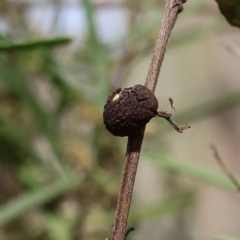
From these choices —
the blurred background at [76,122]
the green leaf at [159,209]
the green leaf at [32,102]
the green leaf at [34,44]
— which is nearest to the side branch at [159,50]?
the green leaf at [34,44]

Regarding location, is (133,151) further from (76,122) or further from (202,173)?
(76,122)

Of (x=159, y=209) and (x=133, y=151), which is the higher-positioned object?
(x=133, y=151)

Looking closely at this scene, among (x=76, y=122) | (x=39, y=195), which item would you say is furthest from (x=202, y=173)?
(x=76, y=122)

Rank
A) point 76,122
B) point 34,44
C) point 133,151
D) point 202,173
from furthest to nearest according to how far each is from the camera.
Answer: point 76,122
point 202,173
point 34,44
point 133,151

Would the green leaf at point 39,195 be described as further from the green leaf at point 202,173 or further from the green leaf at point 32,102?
the green leaf at point 202,173

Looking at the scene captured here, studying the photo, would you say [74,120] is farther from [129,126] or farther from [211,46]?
[211,46]

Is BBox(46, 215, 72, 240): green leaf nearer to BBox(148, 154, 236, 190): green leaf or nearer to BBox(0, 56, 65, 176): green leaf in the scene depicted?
BBox(0, 56, 65, 176): green leaf

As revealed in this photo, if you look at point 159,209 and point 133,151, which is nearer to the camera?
point 133,151

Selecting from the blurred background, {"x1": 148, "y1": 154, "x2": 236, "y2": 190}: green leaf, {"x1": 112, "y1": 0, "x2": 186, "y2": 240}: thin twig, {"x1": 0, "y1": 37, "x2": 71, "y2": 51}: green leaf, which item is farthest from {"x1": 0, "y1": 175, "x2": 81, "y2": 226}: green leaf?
{"x1": 112, "y1": 0, "x2": 186, "y2": 240}: thin twig

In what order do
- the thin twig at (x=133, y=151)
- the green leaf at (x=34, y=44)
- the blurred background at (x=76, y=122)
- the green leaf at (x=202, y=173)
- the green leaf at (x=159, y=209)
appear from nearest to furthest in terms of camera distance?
the thin twig at (x=133, y=151), the green leaf at (x=34, y=44), the green leaf at (x=202, y=173), the blurred background at (x=76, y=122), the green leaf at (x=159, y=209)
